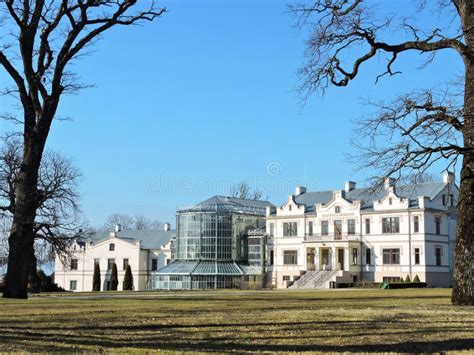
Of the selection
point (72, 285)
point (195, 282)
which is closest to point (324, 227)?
point (195, 282)

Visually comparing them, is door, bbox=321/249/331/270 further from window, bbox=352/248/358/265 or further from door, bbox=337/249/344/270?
window, bbox=352/248/358/265

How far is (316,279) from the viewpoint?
5803 centimetres

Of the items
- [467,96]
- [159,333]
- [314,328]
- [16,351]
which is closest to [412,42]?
[467,96]

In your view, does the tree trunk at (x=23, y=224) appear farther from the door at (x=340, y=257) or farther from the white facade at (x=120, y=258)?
the white facade at (x=120, y=258)

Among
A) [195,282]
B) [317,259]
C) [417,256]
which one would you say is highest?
[417,256]

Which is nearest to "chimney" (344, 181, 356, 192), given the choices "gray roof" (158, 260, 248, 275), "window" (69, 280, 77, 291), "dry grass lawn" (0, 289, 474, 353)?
"gray roof" (158, 260, 248, 275)

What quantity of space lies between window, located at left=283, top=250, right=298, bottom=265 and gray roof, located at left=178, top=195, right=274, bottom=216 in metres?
6.20

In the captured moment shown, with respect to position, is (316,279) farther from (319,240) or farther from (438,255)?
(438,255)

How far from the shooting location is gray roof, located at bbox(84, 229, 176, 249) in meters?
75.0

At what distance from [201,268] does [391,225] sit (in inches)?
715

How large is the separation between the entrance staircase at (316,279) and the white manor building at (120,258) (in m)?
19.8

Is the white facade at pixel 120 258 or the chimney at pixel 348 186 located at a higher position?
the chimney at pixel 348 186

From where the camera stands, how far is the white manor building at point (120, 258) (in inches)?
2886

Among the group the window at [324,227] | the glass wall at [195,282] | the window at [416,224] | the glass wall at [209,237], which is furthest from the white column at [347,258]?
the glass wall at [209,237]
